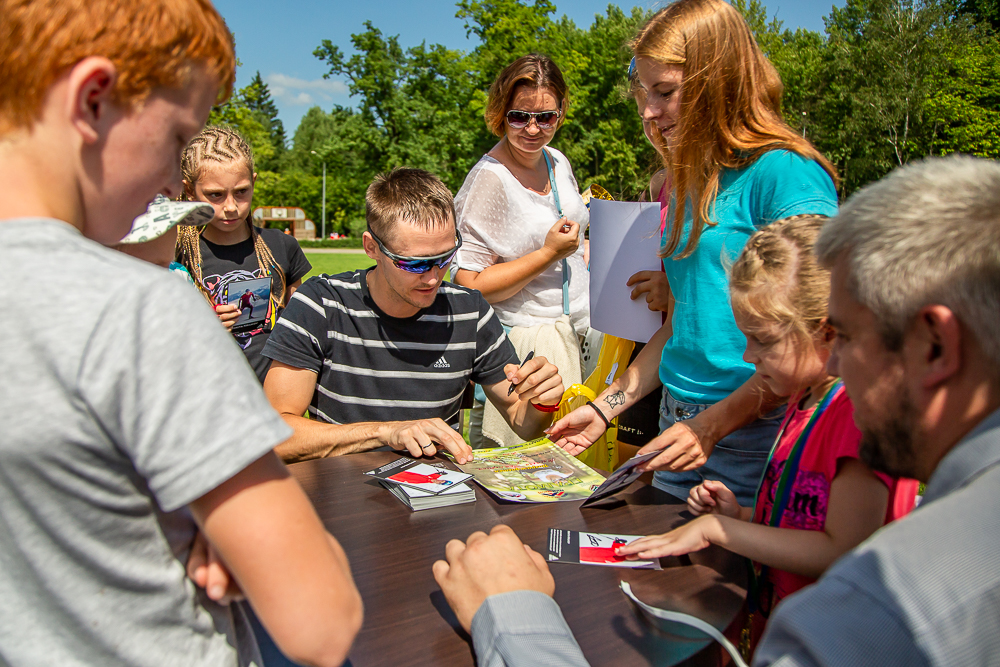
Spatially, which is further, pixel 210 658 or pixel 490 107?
pixel 490 107

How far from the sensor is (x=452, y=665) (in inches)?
48.6

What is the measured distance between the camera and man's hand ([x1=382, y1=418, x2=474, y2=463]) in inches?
90.4

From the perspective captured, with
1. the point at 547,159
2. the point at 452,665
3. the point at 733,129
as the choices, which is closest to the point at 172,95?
the point at 452,665

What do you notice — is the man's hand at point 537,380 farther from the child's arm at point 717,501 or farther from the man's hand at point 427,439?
the child's arm at point 717,501

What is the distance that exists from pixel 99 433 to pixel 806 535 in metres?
1.45

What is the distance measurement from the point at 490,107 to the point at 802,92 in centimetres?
3783

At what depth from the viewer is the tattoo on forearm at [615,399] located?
270 centimetres

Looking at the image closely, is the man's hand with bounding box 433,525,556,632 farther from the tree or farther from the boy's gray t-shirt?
the tree

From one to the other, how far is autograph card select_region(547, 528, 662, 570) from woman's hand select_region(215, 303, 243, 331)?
8.29ft

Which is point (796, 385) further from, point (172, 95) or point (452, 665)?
point (172, 95)

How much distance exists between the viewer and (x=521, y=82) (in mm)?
3891

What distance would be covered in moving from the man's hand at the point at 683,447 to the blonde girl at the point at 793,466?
179 mm

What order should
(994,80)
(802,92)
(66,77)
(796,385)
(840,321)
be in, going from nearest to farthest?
(66,77)
(840,321)
(796,385)
(994,80)
(802,92)

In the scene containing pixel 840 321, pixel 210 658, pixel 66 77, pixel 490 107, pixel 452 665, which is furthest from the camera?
pixel 490 107
